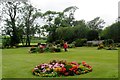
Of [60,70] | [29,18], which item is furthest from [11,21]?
[60,70]

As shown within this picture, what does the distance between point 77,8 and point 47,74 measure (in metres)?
59.3

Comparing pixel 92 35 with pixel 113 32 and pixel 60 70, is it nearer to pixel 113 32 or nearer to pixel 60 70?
pixel 113 32

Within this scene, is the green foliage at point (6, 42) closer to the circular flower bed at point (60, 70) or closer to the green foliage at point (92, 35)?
the green foliage at point (92, 35)

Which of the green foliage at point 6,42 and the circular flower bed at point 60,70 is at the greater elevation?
the green foliage at point 6,42

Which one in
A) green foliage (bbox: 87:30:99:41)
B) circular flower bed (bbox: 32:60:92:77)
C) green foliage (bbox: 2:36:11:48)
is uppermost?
green foliage (bbox: 87:30:99:41)

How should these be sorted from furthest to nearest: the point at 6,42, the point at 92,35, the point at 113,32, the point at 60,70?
the point at 92,35
the point at 6,42
the point at 113,32
the point at 60,70

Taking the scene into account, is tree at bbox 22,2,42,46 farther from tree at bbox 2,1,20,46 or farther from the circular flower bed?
the circular flower bed

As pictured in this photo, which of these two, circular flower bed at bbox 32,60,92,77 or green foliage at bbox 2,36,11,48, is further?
green foliage at bbox 2,36,11,48

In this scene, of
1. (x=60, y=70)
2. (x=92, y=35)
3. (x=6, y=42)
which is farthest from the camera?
(x=92, y=35)

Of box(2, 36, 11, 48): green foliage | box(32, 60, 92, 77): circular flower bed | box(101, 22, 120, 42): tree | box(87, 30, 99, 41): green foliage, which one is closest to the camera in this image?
box(32, 60, 92, 77): circular flower bed

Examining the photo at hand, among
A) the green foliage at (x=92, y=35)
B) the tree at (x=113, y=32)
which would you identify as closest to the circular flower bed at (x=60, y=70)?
the tree at (x=113, y=32)

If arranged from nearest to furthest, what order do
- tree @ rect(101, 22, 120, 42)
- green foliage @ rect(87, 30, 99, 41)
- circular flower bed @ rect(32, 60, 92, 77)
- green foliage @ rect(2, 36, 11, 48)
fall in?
circular flower bed @ rect(32, 60, 92, 77)
tree @ rect(101, 22, 120, 42)
green foliage @ rect(2, 36, 11, 48)
green foliage @ rect(87, 30, 99, 41)

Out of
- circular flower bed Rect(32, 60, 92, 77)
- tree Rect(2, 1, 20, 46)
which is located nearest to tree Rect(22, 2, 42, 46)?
tree Rect(2, 1, 20, 46)

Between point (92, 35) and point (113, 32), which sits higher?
point (113, 32)
